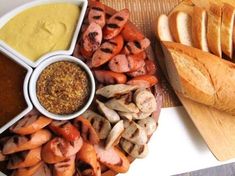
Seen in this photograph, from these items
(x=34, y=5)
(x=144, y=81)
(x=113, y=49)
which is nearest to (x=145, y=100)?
(x=144, y=81)

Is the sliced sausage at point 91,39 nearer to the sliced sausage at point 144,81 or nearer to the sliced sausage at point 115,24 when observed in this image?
the sliced sausage at point 115,24

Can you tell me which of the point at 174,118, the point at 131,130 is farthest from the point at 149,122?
the point at 174,118

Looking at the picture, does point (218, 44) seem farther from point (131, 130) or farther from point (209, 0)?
point (131, 130)

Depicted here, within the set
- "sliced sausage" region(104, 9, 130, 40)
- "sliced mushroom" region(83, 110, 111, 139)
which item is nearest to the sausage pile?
"sliced sausage" region(104, 9, 130, 40)

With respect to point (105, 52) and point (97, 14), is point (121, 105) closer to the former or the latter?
point (105, 52)

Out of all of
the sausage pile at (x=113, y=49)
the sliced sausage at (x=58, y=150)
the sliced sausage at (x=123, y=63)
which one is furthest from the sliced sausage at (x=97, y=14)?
the sliced sausage at (x=58, y=150)
